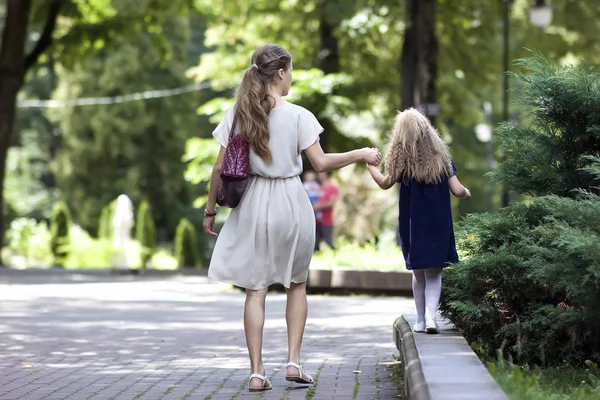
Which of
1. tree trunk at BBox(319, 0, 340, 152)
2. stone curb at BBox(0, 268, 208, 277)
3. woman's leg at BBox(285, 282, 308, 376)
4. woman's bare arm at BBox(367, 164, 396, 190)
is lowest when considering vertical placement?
stone curb at BBox(0, 268, 208, 277)

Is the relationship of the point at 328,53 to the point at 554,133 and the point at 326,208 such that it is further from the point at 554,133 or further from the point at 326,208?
the point at 554,133

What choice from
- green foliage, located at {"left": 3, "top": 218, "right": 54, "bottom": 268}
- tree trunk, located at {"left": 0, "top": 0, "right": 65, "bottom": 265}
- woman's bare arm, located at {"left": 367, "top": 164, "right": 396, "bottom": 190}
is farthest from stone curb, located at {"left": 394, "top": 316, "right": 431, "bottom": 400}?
green foliage, located at {"left": 3, "top": 218, "right": 54, "bottom": 268}

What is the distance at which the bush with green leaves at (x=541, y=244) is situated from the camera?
6570mm

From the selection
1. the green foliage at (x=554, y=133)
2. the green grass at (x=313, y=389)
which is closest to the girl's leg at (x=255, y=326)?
the green grass at (x=313, y=389)

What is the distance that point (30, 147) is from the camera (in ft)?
190

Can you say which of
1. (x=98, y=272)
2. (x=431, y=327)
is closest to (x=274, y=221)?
(x=431, y=327)

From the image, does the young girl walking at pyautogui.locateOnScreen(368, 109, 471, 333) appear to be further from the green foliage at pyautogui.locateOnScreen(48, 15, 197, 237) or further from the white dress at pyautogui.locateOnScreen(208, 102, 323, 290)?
the green foliage at pyautogui.locateOnScreen(48, 15, 197, 237)

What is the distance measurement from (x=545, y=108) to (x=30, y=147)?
52004mm

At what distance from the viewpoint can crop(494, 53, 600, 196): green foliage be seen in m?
7.78

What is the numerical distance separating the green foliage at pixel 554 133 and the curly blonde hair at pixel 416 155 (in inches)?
17.1

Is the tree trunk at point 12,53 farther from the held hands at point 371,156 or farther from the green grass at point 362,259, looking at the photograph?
the held hands at point 371,156

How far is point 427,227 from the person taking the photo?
8.31 metres

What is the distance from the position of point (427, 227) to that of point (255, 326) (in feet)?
4.90

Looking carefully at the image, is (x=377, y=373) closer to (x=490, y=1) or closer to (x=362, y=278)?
(x=362, y=278)
